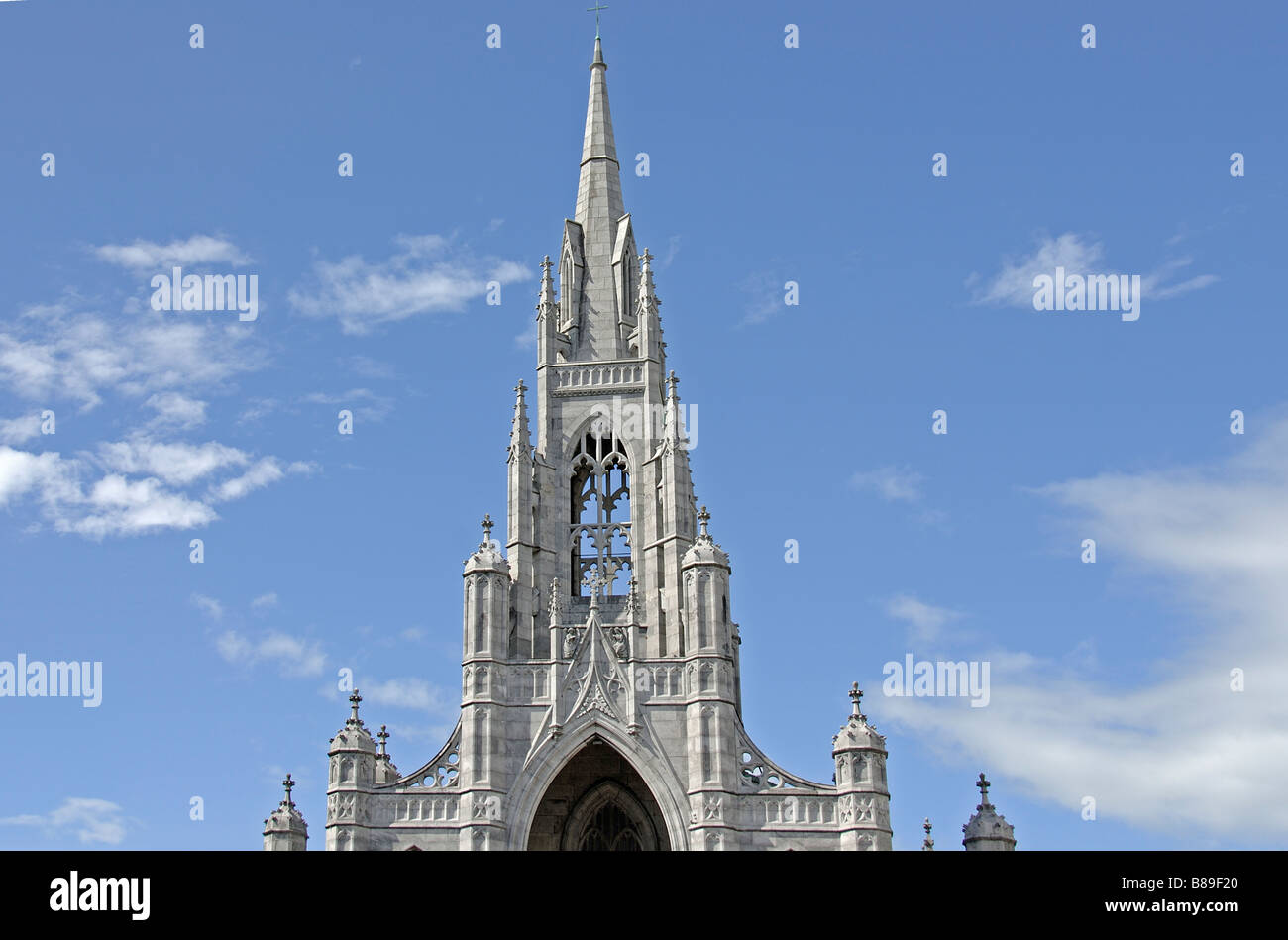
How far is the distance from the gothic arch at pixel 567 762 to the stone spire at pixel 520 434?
33.5ft

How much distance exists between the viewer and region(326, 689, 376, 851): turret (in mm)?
48062

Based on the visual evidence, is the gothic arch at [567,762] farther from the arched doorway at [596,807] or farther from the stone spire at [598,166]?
the stone spire at [598,166]

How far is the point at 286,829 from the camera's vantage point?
48406 millimetres

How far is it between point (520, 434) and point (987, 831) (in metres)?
20.3

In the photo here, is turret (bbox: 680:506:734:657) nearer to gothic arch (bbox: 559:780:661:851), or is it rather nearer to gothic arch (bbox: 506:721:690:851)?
gothic arch (bbox: 506:721:690:851)

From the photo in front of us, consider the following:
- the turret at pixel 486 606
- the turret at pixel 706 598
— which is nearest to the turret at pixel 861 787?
the turret at pixel 706 598

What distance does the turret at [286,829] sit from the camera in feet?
158

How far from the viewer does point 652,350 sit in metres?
57.8

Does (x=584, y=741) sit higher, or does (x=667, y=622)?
(x=667, y=622)

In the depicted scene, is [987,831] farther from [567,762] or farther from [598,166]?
[598,166]
